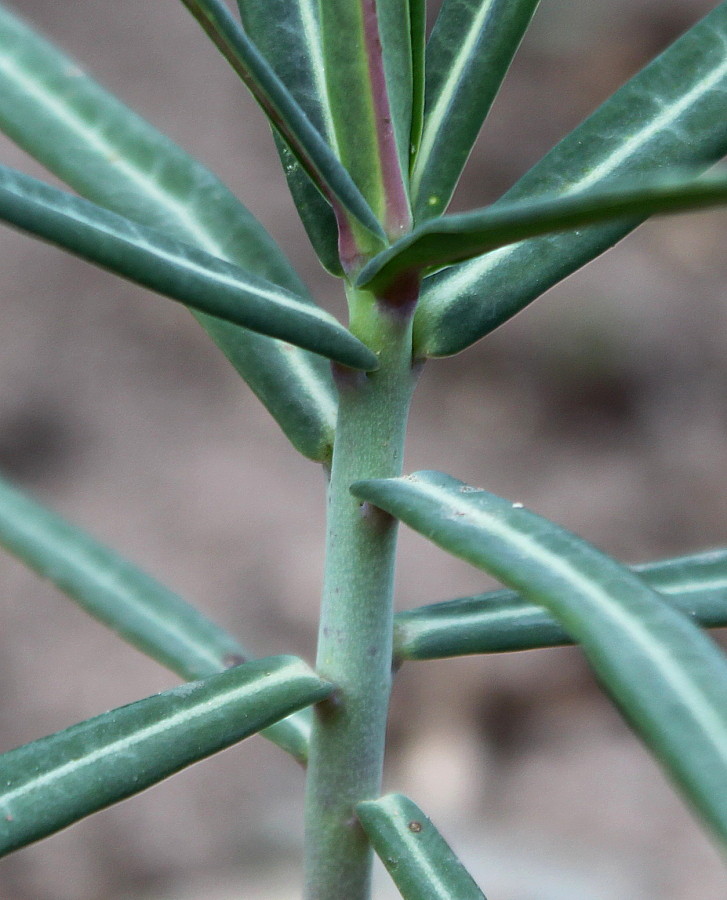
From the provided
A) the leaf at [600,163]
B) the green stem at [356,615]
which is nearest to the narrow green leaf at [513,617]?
the green stem at [356,615]

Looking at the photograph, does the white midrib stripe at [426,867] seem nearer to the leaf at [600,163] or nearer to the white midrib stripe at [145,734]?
the white midrib stripe at [145,734]

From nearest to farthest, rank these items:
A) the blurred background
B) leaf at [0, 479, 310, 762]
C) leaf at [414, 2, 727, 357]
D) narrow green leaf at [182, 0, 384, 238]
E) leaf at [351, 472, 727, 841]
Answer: leaf at [351, 472, 727, 841]
narrow green leaf at [182, 0, 384, 238]
leaf at [414, 2, 727, 357]
leaf at [0, 479, 310, 762]
the blurred background

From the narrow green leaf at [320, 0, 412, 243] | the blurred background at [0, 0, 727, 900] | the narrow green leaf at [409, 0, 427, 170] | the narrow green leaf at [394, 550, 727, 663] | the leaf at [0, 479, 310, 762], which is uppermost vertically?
the blurred background at [0, 0, 727, 900]

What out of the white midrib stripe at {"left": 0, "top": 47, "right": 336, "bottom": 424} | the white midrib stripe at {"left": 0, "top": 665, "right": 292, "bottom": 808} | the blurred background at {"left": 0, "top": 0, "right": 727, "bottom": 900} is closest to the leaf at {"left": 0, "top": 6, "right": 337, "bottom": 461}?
the white midrib stripe at {"left": 0, "top": 47, "right": 336, "bottom": 424}

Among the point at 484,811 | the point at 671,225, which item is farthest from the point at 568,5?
the point at 484,811

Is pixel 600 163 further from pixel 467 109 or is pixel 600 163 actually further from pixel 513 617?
pixel 513 617

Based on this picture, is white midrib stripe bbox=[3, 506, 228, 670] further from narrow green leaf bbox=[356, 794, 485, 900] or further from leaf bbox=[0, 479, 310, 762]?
narrow green leaf bbox=[356, 794, 485, 900]

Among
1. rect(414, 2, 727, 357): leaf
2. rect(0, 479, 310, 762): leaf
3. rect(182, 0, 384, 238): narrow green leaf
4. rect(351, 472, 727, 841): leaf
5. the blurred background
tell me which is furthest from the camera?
the blurred background
